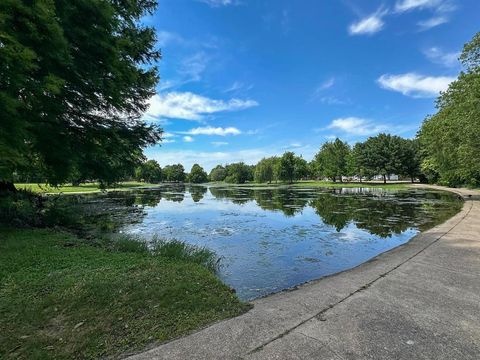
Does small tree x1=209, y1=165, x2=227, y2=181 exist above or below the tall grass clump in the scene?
above

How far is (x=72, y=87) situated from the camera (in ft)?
33.7

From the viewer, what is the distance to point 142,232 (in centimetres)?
1407

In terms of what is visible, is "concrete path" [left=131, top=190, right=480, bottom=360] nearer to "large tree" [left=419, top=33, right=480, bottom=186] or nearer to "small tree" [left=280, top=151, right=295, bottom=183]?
"large tree" [left=419, top=33, right=480, bottom=186]

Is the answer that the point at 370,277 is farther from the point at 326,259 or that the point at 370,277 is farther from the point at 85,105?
the point at 85,105

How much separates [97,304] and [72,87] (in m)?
8.53

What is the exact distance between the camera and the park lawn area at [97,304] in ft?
12.1

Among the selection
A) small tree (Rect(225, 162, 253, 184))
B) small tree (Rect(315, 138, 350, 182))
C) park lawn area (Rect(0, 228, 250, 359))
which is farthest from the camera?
small tree (Rect(225, 162, 253, 184))

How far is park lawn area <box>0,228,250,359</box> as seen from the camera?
146 inches

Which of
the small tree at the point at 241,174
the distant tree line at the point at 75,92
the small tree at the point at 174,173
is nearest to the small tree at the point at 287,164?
the small tree at the point at 241,174

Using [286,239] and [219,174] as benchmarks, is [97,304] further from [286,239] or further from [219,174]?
[219,174]

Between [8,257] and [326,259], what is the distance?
863cm

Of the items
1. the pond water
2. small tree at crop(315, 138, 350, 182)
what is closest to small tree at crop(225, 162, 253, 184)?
small tree at crop(315, 138, 350, 182)

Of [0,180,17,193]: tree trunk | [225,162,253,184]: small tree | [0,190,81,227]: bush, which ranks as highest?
[225,162,253,184]: small tree

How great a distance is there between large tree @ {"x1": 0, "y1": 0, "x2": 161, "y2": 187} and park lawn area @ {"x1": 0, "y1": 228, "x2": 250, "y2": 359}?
2.19 metres
